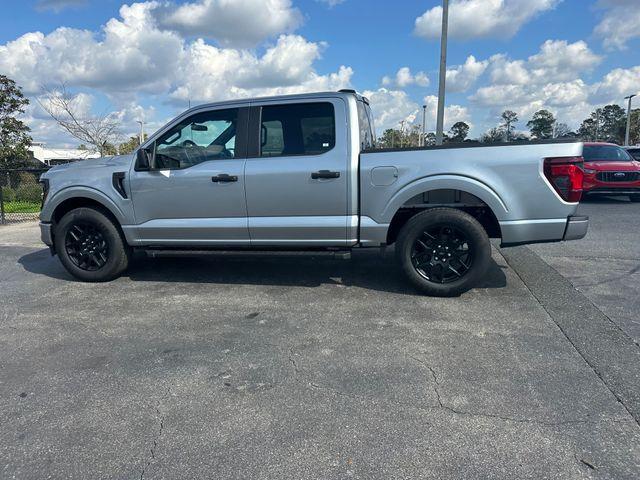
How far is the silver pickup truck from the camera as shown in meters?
4.55

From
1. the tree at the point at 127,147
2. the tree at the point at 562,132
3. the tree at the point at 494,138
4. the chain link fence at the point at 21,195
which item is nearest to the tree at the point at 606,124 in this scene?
the tree at the point at 562,132

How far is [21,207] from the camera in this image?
1394cm

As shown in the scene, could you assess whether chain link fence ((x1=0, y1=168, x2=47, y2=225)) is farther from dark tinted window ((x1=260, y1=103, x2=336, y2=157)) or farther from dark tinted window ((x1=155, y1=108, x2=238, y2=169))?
dark tinted window ((x1=260, y1=103, x2=336, y2=157))

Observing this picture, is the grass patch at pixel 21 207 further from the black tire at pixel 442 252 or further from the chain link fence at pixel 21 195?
the black tire at pixel 442 252

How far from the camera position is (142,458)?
245 cm

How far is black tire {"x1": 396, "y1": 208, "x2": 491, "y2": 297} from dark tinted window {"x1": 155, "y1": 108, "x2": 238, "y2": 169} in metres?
2.23

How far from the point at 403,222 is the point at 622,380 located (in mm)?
2529

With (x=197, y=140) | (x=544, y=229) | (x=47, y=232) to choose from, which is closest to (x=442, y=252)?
(x=544, y=229)

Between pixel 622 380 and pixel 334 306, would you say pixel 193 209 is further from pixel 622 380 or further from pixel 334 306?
pixel 622 380

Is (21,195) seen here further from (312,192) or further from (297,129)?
(312,192)

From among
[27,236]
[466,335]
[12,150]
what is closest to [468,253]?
[466,335]

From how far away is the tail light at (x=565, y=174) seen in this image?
4371 millimetres

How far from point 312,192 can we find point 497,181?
6.13ft

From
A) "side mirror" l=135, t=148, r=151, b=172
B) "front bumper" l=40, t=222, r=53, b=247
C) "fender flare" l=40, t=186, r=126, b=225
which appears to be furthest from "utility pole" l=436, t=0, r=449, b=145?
"front bumper" l=40, t=222, r=53, b=247
